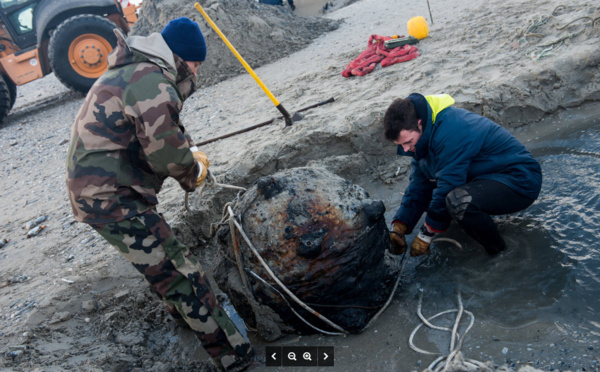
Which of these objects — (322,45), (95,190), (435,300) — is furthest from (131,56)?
(322,45)

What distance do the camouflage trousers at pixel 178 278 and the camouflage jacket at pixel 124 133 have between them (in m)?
0.10

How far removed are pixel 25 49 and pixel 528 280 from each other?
37.4ft

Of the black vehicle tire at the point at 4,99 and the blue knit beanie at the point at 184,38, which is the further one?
the black vehicle tire at the point at 4,99

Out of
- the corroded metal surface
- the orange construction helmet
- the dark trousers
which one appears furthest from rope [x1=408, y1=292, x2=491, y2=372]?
the orange construction helmet

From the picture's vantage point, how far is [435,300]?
262cm

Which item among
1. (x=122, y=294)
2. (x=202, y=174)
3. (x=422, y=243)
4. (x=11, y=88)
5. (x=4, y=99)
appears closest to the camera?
(x=202, y=174)

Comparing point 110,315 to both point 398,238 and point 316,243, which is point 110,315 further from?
point 398,238

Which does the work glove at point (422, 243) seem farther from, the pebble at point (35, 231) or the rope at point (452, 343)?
the pebble at point (35, 231)

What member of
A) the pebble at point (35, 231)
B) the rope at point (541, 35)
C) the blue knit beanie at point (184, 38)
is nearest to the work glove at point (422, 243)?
the blue knit beanie at point (184, 38)

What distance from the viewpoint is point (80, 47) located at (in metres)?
9.28

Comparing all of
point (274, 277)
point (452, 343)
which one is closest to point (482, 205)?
point (452, 343)

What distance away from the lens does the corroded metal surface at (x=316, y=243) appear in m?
2.33

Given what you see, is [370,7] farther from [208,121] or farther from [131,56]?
[131,56]

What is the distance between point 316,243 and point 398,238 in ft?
3.26
